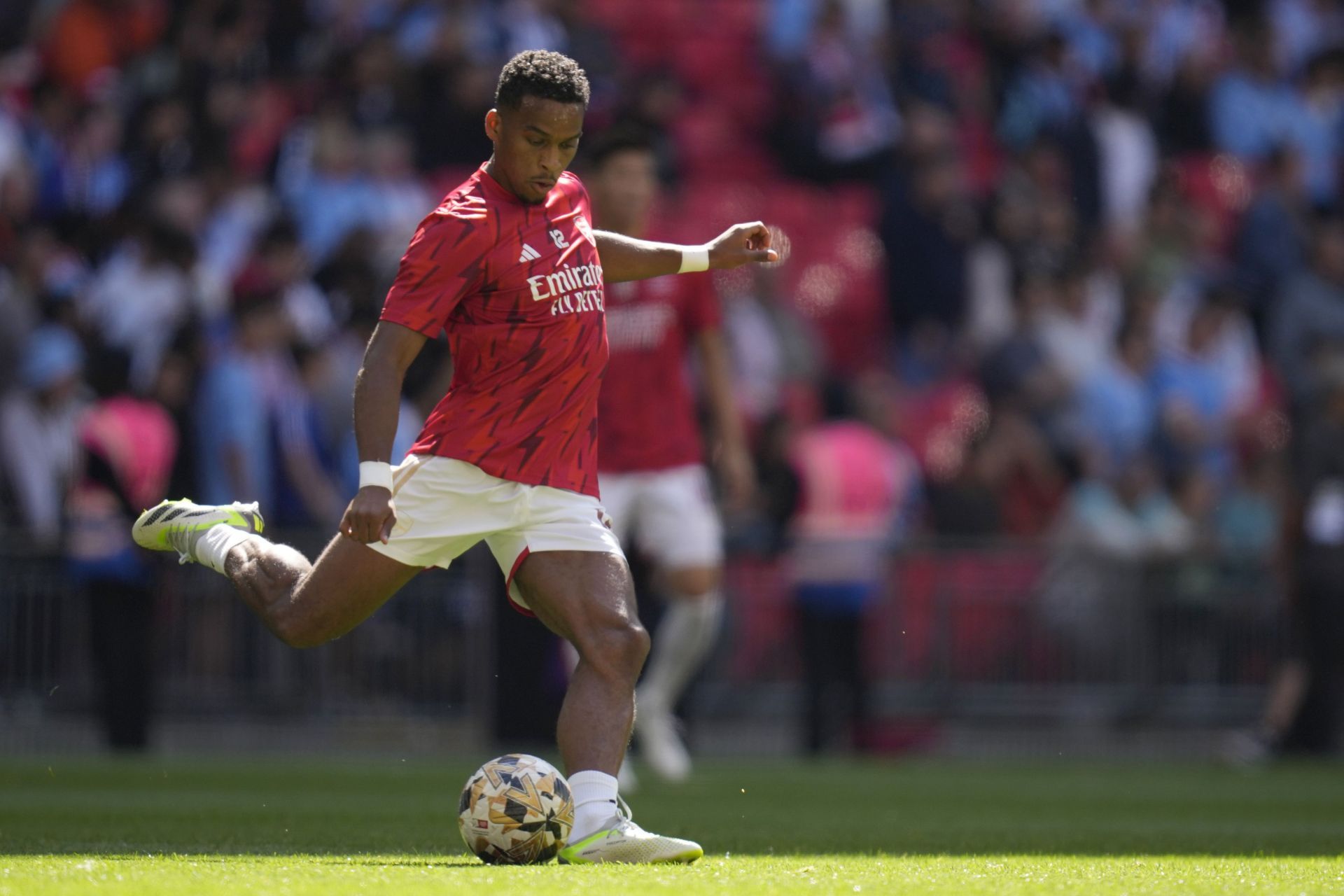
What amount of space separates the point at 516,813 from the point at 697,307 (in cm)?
545

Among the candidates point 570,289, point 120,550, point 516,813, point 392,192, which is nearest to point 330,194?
point 392,192

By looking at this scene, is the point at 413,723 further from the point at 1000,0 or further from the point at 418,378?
the point at 1000,0

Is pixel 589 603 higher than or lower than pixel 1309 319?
lower

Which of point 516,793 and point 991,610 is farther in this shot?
point 991,610

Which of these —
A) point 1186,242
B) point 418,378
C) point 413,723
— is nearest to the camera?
point 418,378

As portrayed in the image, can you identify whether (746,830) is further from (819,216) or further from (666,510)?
(819,216)

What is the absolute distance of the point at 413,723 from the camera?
14617 millimetres

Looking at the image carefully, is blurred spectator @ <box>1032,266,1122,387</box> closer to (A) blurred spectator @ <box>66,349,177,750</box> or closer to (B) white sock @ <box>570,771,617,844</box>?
(A) blurred spectator @ <box>66,349,177,750</box>

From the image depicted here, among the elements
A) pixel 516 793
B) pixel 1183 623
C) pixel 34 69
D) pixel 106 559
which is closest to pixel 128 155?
pixel 34 69

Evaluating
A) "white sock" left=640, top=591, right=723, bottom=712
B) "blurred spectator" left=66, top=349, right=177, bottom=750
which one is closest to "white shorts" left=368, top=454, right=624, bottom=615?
"white sock" left=640, top=591, right=723, bottom=712

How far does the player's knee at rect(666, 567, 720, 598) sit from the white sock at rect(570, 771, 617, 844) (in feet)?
16.1

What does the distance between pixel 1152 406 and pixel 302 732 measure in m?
8.24

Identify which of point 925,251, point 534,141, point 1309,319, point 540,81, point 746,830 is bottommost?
point 746,830

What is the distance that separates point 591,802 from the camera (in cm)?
682
